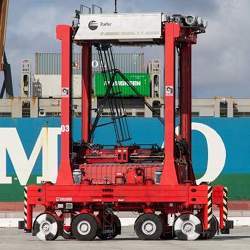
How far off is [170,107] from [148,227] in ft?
9.61

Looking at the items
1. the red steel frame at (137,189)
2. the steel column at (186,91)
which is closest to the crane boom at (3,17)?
the steel column at (186,91)

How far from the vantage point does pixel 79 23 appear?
84.2ft

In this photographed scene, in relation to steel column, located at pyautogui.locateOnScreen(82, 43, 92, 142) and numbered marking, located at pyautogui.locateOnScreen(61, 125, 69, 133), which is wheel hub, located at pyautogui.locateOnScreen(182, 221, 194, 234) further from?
steel column, located at pyautogui.locateOnScreen(82, 43, 92, 142)

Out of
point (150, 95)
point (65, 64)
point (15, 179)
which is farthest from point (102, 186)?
point (150, 95)

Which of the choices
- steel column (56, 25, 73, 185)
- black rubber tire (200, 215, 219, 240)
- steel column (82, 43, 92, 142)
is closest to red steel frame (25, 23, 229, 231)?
steel column (56, 25, 73, 185)

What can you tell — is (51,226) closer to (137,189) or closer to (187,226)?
(137,189)

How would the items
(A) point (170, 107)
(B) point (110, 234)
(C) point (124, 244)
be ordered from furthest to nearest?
(B) point (110, 234) → (A) point (170, 107) → (C) point (124, 244)

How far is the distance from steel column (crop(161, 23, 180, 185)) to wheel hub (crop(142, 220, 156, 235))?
1.01 metres

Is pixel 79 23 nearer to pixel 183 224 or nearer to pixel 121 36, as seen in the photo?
pixel 121 36

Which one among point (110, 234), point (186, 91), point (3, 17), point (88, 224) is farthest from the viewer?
point (3, 17)

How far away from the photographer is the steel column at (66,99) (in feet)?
82.9

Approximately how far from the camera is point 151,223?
2452cm

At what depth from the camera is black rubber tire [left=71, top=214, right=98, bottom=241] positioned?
965 inches

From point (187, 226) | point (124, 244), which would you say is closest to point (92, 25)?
point (187, 226)
